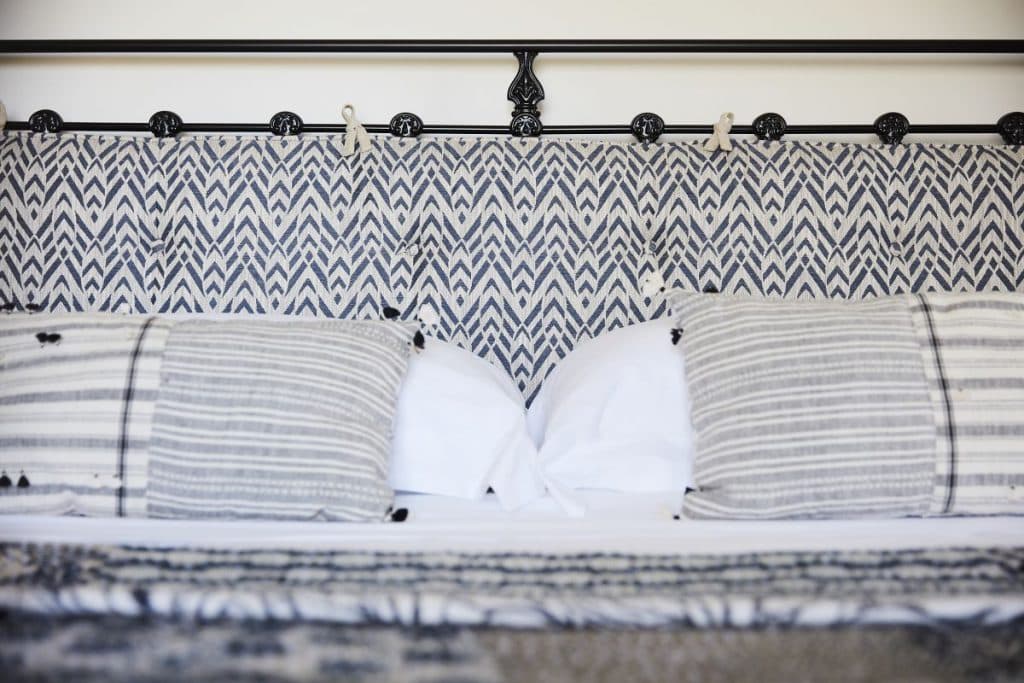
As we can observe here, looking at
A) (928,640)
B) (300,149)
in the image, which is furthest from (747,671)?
(300,149)

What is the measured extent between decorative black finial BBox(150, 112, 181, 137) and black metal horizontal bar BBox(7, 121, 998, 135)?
2 centimetres

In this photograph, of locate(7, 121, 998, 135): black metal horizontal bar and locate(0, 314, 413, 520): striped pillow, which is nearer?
locate(0, 314, 413, 520): striped pillow

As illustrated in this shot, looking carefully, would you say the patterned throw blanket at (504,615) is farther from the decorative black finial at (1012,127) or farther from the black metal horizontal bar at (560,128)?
the decorative black finial at (1012,127)

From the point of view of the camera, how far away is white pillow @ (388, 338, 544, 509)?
45.1 inches

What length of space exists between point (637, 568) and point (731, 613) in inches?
5.6

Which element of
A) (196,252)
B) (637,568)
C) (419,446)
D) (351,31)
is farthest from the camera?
(351,31)

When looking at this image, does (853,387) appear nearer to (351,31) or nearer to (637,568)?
(637,568)

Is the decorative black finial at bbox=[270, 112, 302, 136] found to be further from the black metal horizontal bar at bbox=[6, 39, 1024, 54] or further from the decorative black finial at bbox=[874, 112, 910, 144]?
the decorative black finial at bbox=[874, 112, 910, 144]

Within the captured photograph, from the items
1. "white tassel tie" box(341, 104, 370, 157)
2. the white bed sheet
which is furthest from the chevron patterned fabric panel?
the white bed sheet

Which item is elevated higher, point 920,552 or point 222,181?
point 222,181

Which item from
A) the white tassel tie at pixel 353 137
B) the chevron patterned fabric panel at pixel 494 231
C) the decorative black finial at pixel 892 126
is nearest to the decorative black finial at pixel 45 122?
the chevron patterned fabric panel at pixel 494 231

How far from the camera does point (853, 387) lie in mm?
1038

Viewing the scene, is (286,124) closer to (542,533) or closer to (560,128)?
(560,128)

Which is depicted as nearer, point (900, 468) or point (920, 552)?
point (920, 552)
